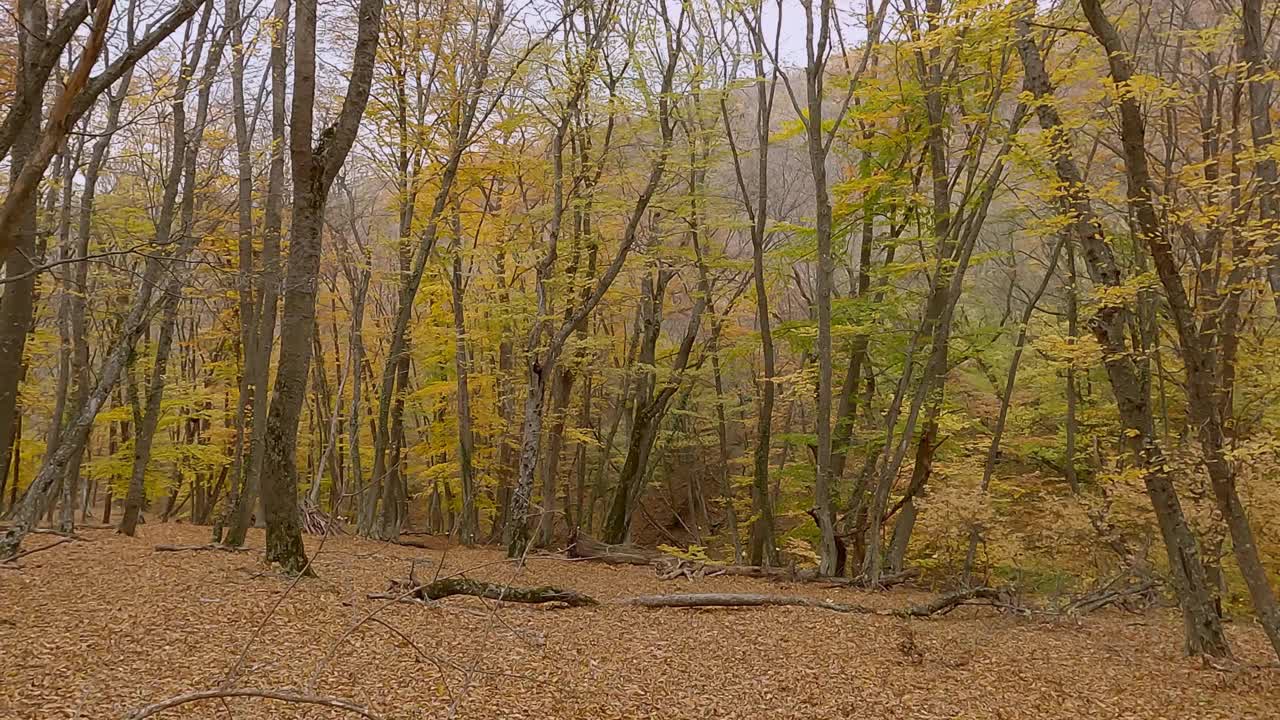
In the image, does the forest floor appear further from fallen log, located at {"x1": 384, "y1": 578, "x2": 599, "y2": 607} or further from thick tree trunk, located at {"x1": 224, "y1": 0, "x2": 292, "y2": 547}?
thick tree trunk, located at {"x1": 224, "y1": 0, "x2": 292, "y2": 547}

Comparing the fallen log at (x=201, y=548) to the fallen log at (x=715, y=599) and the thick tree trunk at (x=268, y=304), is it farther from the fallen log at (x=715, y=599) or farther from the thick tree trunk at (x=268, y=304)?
the fallen log at (x=715, y=599)

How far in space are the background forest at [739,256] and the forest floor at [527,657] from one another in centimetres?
84

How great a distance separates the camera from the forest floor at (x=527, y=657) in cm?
445

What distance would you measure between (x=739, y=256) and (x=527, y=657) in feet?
48.3

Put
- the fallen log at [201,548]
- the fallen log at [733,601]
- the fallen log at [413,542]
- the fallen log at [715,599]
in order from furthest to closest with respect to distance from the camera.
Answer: the fallen log at [413,542], the fallen log at [201,548], the fallen log at [733,601], the fallen log at [715,599]

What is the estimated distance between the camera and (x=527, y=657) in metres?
5.84

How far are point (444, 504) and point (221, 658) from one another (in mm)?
17138

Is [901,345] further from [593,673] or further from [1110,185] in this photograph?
[593,673]

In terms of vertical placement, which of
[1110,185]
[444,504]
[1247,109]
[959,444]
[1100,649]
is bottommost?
[444,504]

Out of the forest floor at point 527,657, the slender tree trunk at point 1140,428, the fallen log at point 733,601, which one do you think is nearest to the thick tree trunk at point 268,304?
the forest floor at point 527,657

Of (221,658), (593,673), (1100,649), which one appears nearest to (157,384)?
(221,658)

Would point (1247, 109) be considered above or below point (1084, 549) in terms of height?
above

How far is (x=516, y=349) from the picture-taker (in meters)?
16.8

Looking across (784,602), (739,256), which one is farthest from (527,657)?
(739,256)
